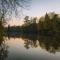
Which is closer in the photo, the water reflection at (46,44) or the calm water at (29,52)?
the calm water at (29,52)

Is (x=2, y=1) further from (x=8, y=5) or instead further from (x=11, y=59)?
(x=11, y=59)

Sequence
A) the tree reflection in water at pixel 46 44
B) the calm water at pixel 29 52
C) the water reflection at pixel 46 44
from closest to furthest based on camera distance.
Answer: the calm water at pixel 29 52 → the tree reflection in water at pixel 46 44 → the water reflection at pixel 46 44

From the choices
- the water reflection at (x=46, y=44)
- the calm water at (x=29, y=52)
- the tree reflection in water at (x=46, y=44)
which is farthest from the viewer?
the water reflection at (x=46, y=44)

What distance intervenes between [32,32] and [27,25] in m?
2.77

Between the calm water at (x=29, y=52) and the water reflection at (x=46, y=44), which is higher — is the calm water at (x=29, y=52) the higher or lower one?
the higher one

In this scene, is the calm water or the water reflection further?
the water reflection

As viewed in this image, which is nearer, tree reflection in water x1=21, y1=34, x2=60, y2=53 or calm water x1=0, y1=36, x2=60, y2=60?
calm water x1=0, y1=36, x2=60, y2=60

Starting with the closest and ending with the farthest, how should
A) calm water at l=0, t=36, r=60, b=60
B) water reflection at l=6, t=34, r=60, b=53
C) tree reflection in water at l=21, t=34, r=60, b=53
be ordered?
calm water at l=0, t=36, r=60, b=60, tree reflection in water at l=21, t=34, r=60, b=53, water reflection at l=6, t=34, r=60, b=53

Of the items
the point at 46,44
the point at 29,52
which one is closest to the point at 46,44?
the point at 46,44

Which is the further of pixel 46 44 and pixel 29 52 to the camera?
pixel 46 44

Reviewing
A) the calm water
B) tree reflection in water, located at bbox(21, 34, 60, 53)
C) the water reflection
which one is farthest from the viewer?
the water reflection

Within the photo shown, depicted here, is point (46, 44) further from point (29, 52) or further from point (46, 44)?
point (29, 52)

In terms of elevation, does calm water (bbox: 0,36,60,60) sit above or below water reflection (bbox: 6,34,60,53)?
above

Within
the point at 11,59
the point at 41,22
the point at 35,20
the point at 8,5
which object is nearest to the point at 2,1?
the point at 8,5
